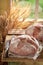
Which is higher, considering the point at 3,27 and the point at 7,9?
the point at 7,9

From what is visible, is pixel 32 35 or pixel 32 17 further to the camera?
pixel 32 17

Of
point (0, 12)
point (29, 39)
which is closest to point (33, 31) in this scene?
point (29, 39)

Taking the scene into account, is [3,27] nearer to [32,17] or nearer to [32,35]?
[32,35]

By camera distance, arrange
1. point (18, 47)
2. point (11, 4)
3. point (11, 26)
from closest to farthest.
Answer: point (18, 47)
point (11, 26)
point (11, 4)

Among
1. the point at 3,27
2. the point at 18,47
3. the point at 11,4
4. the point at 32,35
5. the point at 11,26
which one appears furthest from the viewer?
the point at 11,4

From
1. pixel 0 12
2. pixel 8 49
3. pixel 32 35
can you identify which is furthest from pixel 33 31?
pixel 0 12

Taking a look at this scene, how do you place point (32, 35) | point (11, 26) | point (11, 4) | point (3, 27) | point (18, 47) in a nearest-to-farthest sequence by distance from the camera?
point (18, 47), point (32, 35), point (3, 27), point (11, 26), point (11, 4)

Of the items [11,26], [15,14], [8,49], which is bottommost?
[8,49]

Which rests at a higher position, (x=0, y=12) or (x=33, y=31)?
(x=0, y=12)

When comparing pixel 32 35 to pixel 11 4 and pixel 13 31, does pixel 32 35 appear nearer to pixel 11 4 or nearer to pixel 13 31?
pixel 13 31
